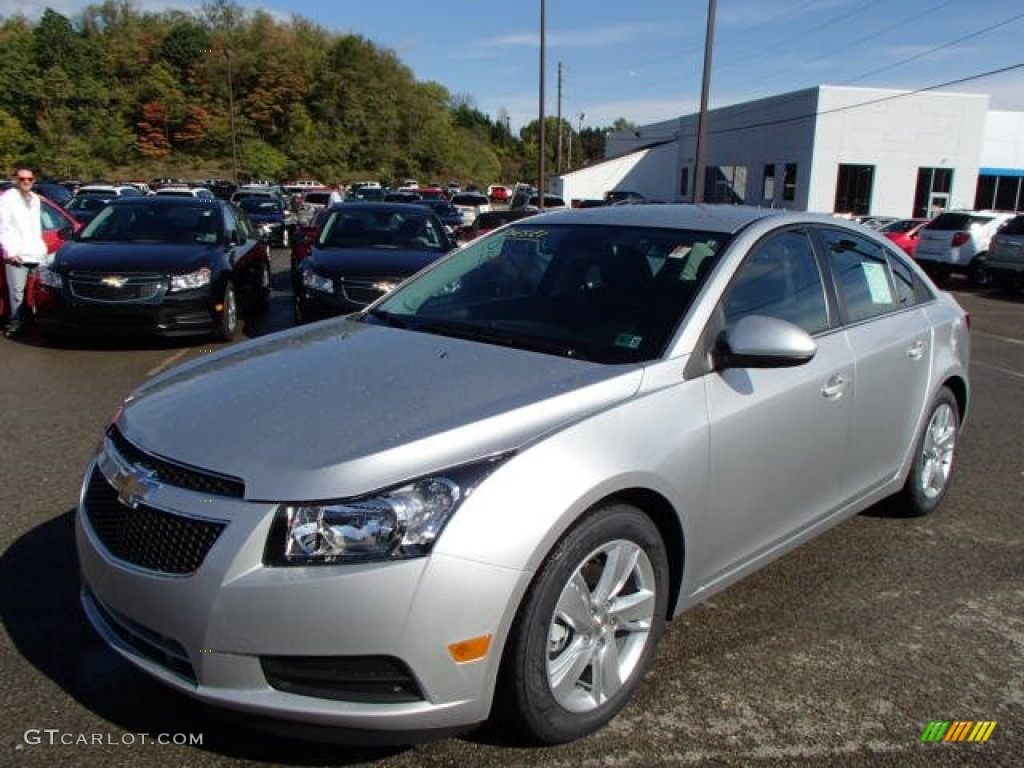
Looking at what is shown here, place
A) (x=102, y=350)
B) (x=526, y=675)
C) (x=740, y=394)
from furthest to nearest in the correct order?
1. (x=102, y=350)
2. (x=740, y=394)
3. (x=526, y=675)

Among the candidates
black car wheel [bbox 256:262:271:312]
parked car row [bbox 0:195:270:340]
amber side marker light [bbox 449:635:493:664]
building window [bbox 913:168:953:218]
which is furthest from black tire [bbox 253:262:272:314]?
building window [bbox 913:168:953:218]

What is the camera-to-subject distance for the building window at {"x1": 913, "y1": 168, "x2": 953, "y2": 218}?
3816 cm

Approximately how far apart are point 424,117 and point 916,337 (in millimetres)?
110652

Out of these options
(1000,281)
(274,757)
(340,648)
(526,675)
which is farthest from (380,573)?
(1000,281)

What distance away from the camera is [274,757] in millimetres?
2570

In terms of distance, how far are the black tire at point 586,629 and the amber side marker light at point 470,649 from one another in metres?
0.11

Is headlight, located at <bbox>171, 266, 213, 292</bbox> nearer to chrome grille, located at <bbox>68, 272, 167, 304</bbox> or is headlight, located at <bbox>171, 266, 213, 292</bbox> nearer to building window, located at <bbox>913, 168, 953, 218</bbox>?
chrome grille, located at <bbox>68, 272, 167, 304</bbox>

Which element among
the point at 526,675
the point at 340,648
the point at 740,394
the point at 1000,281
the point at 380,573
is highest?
the point at 740,394

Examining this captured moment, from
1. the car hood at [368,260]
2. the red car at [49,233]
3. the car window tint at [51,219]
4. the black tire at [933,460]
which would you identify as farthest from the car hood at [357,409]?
the car window tint at [51,219]

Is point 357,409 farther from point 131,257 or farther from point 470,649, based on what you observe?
point 131,257

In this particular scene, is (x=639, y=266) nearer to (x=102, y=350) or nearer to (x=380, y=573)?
(x=380, y=573)

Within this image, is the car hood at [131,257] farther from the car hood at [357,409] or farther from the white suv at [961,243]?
the white suv at [961,243]

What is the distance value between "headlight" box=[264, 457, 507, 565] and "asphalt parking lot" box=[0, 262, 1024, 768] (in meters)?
0.62

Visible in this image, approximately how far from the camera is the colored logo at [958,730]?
2.81 meters
